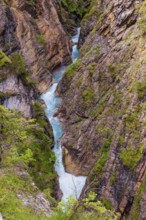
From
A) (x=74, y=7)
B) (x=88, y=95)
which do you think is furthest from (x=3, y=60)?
(x=74, y=7)

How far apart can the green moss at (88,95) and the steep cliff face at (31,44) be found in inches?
238

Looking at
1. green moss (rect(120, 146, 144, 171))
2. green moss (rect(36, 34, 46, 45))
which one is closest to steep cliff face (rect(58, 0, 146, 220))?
green moss (rect(120, 146, 144, 171))

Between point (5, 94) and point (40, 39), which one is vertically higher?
point (40, 39)

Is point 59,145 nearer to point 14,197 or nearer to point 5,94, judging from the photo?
point 5,94

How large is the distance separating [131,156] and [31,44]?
24.4 m

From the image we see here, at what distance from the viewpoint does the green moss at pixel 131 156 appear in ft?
81.3

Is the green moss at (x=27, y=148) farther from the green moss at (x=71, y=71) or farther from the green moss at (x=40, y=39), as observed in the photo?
the green moss at (x=40, y=39)

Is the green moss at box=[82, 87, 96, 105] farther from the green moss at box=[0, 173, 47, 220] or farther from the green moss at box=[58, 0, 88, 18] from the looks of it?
the green moss at box=[58, 0, 88, 18]

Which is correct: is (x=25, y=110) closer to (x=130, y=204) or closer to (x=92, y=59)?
(x=92, y=59)

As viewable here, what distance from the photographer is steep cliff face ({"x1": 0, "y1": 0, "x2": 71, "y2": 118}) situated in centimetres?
3450

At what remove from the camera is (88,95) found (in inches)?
1414

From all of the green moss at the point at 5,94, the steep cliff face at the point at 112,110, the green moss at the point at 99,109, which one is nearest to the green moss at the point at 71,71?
the steep cliff face at the point at 112,110

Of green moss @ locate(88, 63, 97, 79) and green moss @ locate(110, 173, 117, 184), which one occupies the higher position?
green moss @ locate(88, 63, 97, 79)

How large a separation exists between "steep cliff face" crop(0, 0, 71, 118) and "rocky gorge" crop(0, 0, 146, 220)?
0.46 ft
